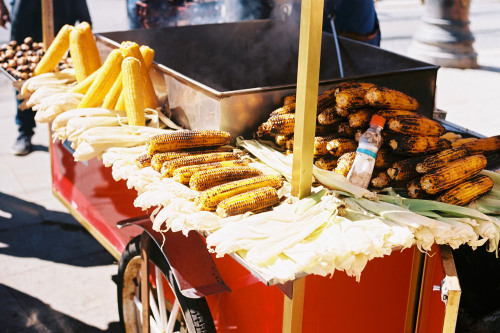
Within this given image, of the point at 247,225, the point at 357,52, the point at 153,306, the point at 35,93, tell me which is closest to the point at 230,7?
the point at 357,52

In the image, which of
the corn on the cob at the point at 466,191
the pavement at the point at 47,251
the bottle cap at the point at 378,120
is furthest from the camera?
the pavement at the point at 47,251

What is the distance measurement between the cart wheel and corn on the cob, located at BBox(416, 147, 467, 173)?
1.23 metres

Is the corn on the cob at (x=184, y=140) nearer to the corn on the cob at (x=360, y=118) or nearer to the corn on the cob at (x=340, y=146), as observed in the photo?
the corn on the cob at (x=340, y=146)

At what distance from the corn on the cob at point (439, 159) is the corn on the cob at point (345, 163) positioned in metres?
0.32

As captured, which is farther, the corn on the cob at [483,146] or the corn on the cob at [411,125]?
the corn on the cob at [483,146]

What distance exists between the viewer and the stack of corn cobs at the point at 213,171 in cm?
238

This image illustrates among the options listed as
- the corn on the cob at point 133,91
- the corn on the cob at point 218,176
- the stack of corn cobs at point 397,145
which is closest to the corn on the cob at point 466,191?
the stack of corn cobs at point 397,145

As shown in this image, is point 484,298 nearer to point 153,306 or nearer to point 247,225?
point 247,225

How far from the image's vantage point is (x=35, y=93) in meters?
3.97

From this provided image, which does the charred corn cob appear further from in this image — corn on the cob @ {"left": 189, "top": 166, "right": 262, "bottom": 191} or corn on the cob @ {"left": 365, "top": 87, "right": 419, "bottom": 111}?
corn on the cob @ {"left": 365, "top": 87, "right": 419, "bottom": 111}

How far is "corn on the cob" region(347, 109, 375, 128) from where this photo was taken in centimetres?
275

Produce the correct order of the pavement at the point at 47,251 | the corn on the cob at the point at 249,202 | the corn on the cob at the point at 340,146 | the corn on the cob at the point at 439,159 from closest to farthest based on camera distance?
the corn on the cob at the point at 249,202 → the corn on the cob at the point at 439,159 → the corn on the cob at the point at 340,146 → the pavement at the point at 47,251

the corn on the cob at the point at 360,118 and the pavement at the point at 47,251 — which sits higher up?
the corn on the cob at the point at 360,118

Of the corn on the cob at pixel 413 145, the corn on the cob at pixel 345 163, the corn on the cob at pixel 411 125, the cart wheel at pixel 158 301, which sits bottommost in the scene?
the cart wheel at pixel 158 301
